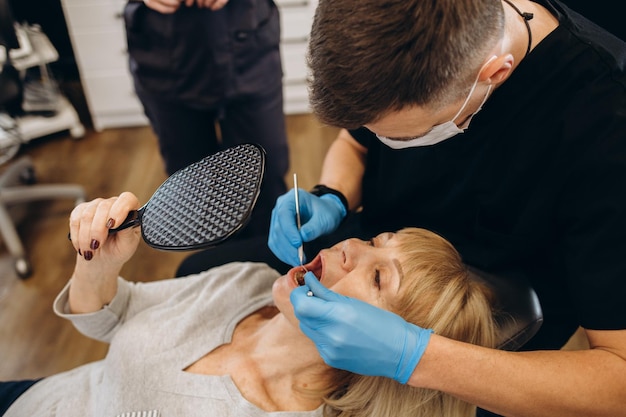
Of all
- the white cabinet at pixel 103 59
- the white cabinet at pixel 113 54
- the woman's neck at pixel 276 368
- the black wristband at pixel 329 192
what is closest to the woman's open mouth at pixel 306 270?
the woman's neck at pixel 276 368

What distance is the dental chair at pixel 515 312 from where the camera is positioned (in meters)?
1.06

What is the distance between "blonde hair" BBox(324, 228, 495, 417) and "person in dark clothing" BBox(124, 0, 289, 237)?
2.96 feet

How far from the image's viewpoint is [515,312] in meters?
1.07

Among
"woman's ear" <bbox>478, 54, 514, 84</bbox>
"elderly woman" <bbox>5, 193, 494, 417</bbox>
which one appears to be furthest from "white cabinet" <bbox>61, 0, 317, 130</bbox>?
"woman's ear" <bbox>478, 54, 514, 84</bbox>

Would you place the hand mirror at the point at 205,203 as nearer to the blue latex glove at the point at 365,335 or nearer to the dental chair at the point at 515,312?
the blue latex glove at the point at 365,335

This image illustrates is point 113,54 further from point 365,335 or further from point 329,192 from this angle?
point 365,335

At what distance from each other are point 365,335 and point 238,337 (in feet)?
1.36

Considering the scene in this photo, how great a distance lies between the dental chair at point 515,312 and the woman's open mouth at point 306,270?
36cm

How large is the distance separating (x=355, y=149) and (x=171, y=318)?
663 mm

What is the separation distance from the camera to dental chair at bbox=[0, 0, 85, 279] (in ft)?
5.81

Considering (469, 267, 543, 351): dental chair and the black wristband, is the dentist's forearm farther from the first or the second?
(469, 267, 543, 351): dental chair

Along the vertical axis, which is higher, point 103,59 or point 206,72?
point 206,72

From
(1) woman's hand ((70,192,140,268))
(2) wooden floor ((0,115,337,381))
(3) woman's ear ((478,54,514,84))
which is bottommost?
(2) wooden floor ((0,115,337,381))

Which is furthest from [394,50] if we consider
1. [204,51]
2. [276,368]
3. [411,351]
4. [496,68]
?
[204,51]
